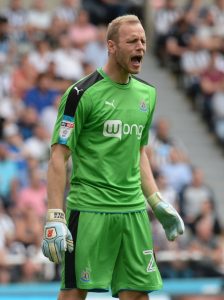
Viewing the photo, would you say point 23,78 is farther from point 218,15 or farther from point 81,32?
point 218,15

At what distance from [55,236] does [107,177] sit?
54 cm

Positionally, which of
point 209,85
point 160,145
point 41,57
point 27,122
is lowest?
point 160,145

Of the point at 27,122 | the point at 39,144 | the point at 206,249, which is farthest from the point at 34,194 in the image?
the point at 206,249

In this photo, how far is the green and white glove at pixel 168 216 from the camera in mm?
7133

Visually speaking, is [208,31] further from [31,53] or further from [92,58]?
[31,53]

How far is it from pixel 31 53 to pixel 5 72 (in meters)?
0.65

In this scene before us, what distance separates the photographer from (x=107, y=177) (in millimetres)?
6852

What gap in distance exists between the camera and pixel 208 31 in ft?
58.4

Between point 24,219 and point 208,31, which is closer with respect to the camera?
point 24,219

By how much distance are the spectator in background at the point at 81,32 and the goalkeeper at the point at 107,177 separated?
352 inches

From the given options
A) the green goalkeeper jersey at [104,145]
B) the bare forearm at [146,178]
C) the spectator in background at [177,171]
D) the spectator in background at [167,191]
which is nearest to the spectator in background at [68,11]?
the spectator in background at [177,171]

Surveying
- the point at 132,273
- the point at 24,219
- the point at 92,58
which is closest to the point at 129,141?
the point at 132,273

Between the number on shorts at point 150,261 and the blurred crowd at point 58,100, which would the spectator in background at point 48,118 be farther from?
the number on shorts at point 150,261

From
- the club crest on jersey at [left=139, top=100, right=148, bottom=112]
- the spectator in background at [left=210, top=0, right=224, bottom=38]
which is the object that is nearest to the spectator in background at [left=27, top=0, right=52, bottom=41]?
the spectator in background at [left=210, top=0, right=224, bottom=38]
